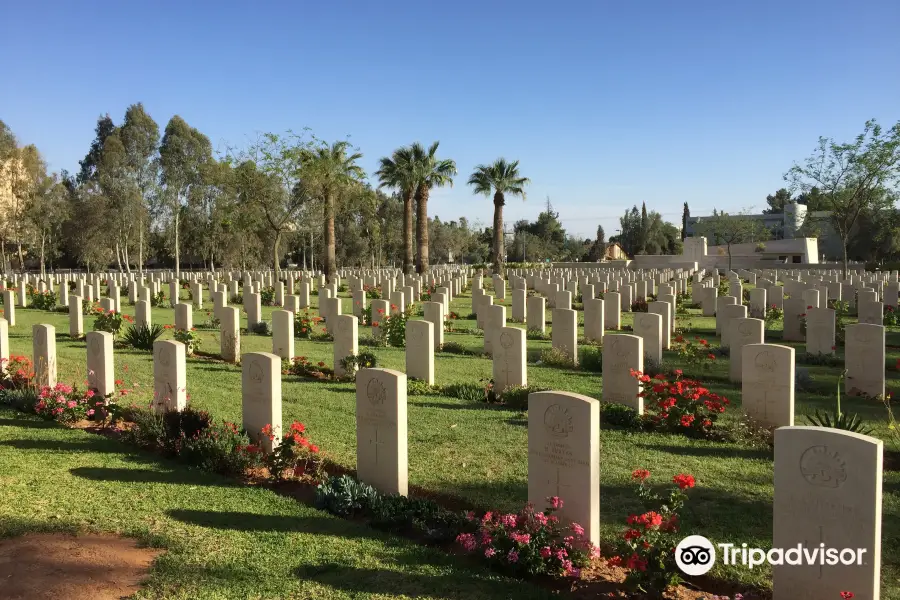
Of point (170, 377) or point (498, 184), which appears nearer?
point (170, 377)

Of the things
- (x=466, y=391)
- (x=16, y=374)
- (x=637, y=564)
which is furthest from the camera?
(x=466, y=391)

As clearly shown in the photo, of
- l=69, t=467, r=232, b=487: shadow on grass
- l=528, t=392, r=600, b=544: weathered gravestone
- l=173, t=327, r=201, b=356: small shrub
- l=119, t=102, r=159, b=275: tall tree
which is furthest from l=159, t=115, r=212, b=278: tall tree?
l=528, t=392, r=600, b=544: weathered gravestone

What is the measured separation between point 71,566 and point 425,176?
3887cm

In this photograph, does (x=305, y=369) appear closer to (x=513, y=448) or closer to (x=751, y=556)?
(x=513, y=448)

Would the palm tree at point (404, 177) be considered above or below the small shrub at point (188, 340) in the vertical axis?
above

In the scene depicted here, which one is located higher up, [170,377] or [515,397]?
[170,377]

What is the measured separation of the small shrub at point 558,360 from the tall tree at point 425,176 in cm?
2940

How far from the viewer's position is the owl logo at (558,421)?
5047mm

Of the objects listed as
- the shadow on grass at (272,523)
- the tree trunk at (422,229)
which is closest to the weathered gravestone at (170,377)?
the shadow on grass at (272,523)

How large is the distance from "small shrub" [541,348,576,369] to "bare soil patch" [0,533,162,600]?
896 centimetres

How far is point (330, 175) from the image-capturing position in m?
30.3

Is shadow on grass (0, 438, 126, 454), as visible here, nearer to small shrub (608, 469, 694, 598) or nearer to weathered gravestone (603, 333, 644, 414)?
small shrub (608, 469, 694, 598)

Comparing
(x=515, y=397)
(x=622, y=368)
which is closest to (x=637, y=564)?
(x=622, y=368)

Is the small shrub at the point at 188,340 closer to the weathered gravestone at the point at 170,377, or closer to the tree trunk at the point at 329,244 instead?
the weathered gravestone at the point at 170,377
